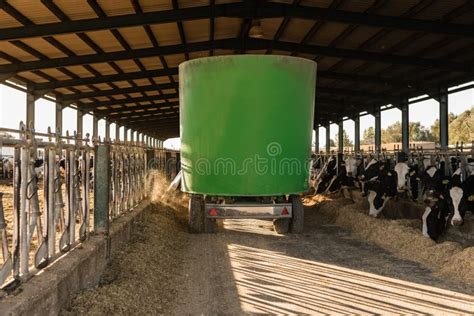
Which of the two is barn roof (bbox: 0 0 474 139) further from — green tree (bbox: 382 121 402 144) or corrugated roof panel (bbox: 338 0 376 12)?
green tree (bbox: 382 121 402 144)

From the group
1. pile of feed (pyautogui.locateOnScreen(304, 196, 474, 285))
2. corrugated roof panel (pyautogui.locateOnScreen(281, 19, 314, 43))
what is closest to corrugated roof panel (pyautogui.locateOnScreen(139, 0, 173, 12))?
corrugated roof panel (pyautogui.locateOnScreen(281, 19, 314, 43))

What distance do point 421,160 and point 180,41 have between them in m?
8.12

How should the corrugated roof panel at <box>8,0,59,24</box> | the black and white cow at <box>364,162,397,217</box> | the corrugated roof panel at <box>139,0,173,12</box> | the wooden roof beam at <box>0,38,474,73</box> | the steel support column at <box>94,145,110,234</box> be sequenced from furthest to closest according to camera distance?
the wooden roof beam at <box>0,38,474,73</box> < the black and white cow at <box>364,162,397,217</box> < the corrugated roof panel at <box>139,0,173,12</box> < the corrugated roof panel at <box>8,0,59,24</box> < the steel support column at <box>94,145,110,234</box>

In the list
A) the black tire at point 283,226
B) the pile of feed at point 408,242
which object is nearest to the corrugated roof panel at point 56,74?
the pile of feed at point 408,242

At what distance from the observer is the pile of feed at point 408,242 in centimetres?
637

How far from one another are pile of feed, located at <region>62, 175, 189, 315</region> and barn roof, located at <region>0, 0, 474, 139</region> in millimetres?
5172

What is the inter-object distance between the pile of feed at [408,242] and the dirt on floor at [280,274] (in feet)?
0.07

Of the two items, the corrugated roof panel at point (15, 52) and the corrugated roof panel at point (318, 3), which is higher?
the corrugated roof panel at point (318, 3)

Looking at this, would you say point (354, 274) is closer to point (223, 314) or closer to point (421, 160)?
point (223, 314)

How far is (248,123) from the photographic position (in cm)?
830

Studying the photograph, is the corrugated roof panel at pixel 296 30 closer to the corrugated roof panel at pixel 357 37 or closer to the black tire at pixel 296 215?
the corrugated roof panel at pixel 357 37

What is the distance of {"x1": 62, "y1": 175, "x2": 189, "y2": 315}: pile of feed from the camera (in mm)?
4598

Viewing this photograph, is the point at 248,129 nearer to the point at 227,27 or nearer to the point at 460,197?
the point at 460,197

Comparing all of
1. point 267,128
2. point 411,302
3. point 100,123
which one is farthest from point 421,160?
point 100,123
